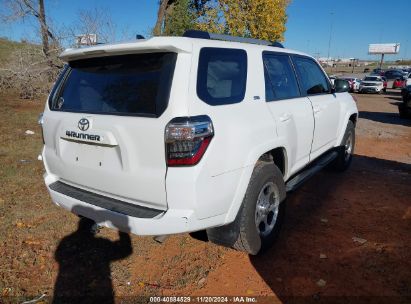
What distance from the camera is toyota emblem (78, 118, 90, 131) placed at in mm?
2756

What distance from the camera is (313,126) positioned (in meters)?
4.27

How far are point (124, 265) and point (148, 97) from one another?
1680mm

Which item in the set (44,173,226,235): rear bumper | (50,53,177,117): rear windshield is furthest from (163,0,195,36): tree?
(44,173,226,235): rear bumper

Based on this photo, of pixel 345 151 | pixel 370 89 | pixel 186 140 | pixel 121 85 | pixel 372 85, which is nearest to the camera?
pixel 186 140

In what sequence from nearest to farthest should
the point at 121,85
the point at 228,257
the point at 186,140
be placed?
1. the point at 186,140
2. the point at 121,85
3. the point at 228,257

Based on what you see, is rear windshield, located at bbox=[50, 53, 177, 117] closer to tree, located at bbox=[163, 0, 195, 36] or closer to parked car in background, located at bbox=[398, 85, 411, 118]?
parked car in background, located at bbox=[398, 85, 411, 118]

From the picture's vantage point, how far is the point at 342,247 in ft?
11.9

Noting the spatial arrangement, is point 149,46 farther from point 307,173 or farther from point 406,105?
point 406,105

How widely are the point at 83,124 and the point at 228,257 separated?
1.86 metres

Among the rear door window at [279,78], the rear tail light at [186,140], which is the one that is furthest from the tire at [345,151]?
the rear tail light at [186,140]

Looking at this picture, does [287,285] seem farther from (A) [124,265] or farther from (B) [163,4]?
(B) [163,4]

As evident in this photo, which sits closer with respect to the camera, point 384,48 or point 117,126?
point 117,126

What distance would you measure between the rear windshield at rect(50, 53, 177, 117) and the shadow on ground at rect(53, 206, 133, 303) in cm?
85

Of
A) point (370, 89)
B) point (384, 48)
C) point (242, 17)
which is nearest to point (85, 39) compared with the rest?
point (242, 17)
